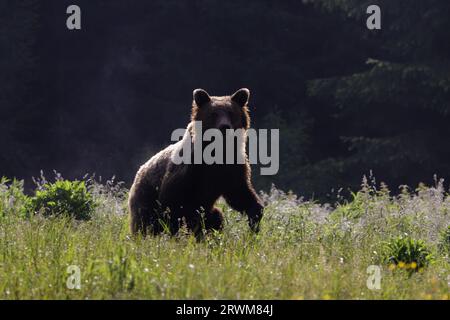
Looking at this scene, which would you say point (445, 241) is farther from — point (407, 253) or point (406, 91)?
point (406, 91)

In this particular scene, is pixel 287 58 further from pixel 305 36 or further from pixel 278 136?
pixel 278 136

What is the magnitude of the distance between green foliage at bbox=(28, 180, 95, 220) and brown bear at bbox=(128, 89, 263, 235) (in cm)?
107

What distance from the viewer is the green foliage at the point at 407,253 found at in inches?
267

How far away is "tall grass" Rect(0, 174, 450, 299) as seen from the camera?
5.18 metres

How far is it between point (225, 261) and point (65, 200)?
3.75 meters

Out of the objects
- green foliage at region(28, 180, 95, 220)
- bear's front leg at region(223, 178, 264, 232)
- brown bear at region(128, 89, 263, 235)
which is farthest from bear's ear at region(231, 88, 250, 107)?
green foliage at region(28, 180, 95, 220)

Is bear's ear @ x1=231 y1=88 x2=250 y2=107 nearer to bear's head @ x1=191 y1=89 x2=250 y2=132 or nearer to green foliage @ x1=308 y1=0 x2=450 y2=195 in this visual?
bear's head @ x1=191 y1=89 x2=250 y2=132

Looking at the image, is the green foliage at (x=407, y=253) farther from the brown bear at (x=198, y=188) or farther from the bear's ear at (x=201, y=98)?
the bear's ear at (x=201, y=98)

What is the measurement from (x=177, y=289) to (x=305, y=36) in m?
19.0

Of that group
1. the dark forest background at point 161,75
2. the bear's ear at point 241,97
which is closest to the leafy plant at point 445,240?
the bear's ear at point 241,97

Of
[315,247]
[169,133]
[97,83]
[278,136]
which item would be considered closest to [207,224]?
[315,247]

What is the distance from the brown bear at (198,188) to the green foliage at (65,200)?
1073 mm

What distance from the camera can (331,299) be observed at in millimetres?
5148

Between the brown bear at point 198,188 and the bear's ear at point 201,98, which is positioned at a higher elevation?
the bear's ear at point 201,98
